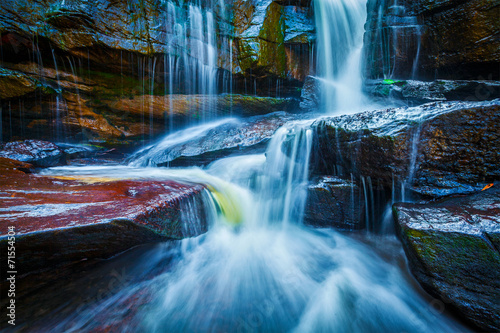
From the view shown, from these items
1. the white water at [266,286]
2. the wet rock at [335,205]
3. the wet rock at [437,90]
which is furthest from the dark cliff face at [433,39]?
the wet rock at [335,205]

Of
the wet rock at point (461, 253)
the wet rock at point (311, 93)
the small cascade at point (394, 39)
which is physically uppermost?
the small cascade at point (394, 39)

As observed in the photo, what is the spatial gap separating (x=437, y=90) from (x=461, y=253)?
16.2ft

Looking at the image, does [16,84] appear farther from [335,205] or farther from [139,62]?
[335,205]

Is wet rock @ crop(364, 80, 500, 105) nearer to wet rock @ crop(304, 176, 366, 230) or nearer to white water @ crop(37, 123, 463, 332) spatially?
white water @ crop(37, 123, 463, 332)

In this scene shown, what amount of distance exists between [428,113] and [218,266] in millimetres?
3795

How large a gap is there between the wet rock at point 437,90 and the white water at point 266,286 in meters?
3.59

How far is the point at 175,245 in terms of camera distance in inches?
129

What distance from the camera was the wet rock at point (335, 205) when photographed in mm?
3500

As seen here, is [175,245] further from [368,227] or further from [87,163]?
[87,163]

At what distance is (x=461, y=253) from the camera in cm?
189

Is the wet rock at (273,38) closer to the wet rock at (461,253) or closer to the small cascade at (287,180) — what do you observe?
the small cascade at (287,180)

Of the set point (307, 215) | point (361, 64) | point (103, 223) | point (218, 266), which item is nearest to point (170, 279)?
point (218, 266)

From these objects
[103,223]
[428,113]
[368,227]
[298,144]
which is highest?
[428,113]

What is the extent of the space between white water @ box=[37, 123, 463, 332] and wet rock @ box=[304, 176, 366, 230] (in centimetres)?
21
